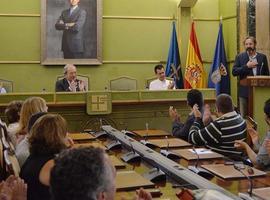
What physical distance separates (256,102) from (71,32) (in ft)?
16.1

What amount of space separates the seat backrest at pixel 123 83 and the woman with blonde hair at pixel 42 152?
21.6 feet

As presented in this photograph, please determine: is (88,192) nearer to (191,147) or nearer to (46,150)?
(46,150)

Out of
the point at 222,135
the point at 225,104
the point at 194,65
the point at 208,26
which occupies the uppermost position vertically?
the point at 208,26

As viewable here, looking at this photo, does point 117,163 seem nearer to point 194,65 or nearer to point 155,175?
point 155,175

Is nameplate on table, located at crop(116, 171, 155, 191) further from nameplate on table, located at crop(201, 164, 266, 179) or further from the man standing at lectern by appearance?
the man standing at lectern

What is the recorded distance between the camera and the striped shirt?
412 cm

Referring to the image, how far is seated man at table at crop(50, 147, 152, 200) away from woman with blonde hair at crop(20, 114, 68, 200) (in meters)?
0.90

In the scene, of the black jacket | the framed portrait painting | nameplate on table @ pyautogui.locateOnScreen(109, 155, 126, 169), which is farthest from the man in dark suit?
nameplate on table @ pyautogui.locateOnScreen(109, 155, 126, 169)

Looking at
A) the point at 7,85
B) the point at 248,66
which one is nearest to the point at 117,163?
the point at 248,66

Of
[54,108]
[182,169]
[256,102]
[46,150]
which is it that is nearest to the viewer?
[46,150]

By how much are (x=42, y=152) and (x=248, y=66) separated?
4.52 meters

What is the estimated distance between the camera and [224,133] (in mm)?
4141

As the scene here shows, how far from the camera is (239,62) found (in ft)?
22.7

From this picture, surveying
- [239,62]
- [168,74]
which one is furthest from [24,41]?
[239,62]
